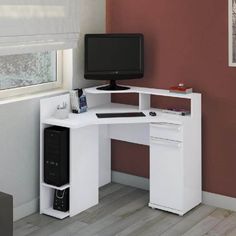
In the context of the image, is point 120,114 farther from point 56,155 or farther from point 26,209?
point 26,209

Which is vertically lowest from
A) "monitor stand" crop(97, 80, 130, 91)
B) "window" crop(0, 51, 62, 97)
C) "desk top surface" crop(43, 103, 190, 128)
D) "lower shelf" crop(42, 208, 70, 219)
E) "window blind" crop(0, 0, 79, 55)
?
"lower shelf" crop(42, 208, 70, 219)

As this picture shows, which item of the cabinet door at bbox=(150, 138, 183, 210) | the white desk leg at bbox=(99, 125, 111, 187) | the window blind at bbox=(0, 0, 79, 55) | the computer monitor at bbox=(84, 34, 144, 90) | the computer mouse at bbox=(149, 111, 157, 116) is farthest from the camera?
the white desk leg at bbox=(99, 125, 111, 187)

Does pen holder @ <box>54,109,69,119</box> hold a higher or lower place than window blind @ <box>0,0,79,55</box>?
lower

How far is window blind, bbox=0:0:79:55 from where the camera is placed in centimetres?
415

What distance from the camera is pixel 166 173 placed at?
4641 millimetres

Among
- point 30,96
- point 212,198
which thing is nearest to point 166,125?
point 212,198

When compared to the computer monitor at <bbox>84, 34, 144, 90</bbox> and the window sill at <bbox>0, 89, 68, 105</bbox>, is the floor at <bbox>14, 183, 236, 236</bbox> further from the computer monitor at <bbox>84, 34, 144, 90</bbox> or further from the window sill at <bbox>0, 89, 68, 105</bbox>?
the computer monitor at <bbox>84, 34, 144, 90</bbox>

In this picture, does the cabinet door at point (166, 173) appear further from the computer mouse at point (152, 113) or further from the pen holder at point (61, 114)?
the pen holder at point (61, 114)

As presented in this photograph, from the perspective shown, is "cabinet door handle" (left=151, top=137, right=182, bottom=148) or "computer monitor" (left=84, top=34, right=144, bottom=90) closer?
"cabinet door handle" (left=151, top=137, right=182, bottom=148)

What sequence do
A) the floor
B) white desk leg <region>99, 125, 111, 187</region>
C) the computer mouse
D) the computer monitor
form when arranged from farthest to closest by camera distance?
white desk leg <region>99, 125, 111, 187</region> < the computer monitor < the computer mouse < the floor

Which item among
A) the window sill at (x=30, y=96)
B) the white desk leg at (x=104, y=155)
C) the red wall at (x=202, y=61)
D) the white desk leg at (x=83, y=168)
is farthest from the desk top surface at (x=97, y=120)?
the white desk leg at (x=104, y=155)

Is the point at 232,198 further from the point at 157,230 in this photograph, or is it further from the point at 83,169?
the point at 83,169

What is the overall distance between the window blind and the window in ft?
0.66

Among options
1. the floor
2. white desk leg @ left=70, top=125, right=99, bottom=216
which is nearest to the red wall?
the floor
